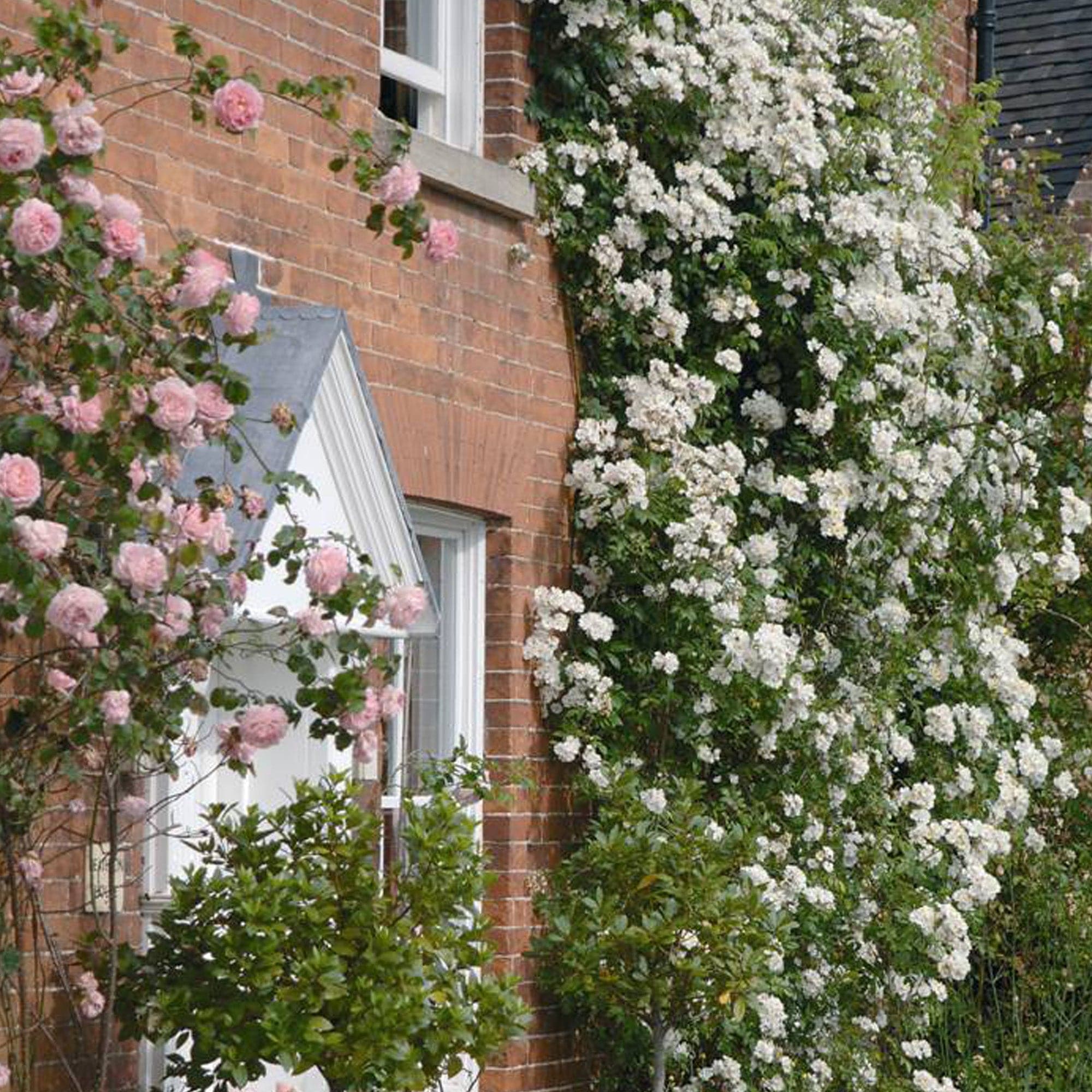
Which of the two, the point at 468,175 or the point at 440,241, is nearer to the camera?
the point at 440,241

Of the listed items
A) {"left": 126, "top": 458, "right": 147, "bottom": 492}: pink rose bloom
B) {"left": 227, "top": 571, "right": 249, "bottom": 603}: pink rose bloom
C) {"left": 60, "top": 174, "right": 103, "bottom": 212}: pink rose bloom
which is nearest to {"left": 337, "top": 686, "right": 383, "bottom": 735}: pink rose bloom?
{"left": 227, "top": 571, "right": 249, "bottom": 603}: pink rose bloom

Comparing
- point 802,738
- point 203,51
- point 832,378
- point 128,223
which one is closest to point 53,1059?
point 128,223

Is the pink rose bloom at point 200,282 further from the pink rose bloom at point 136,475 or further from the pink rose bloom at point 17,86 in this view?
the pink rose bloom at point 17,86

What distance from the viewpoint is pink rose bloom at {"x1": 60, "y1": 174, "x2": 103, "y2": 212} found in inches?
222

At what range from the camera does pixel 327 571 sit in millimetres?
6102

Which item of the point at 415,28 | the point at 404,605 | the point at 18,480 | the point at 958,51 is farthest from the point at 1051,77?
the point at 18,480

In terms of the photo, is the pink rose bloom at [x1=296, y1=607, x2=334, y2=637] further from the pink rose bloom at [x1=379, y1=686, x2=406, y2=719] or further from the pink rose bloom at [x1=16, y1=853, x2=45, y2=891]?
the pink rose bloom at [x1=16, y1=853, x2=45, y2=891]

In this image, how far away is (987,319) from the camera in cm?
1114

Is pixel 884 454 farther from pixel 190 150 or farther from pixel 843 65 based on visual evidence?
pixel 190 150

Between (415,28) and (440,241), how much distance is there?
2930mm

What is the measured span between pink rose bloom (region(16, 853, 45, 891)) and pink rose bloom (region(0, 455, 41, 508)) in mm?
1238

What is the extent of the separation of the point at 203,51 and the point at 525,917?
352cm

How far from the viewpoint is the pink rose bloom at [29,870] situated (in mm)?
6191

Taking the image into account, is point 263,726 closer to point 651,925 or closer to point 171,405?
point 171,405
